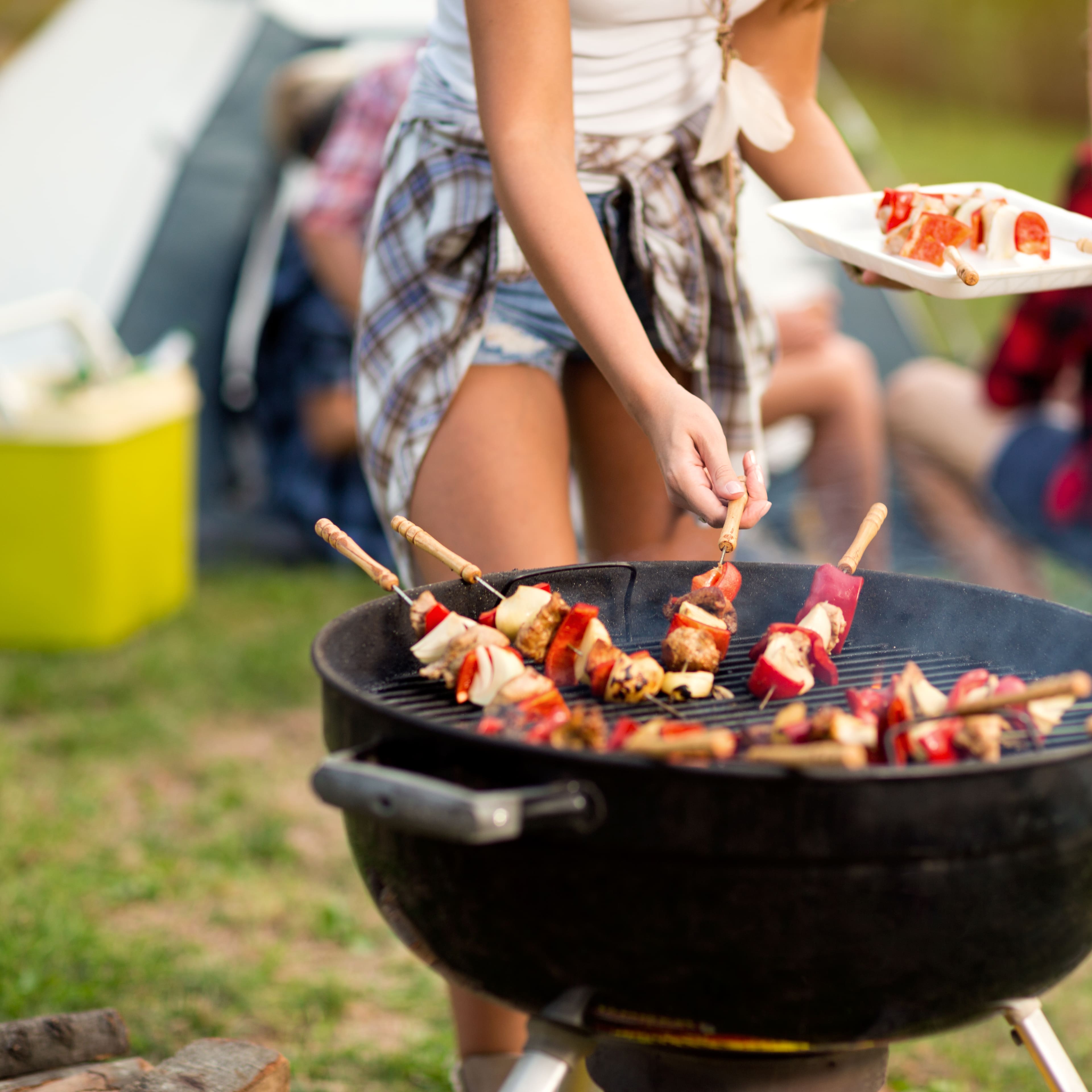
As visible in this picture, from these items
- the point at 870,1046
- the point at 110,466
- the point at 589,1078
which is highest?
the point at 870,1046

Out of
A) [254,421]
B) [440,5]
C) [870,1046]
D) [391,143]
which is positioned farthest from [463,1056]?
[254,421]

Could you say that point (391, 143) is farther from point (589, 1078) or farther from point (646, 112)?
point (589, 1078)

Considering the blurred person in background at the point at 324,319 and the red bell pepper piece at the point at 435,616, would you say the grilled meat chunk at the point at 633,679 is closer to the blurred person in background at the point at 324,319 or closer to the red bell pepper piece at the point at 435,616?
the red bell pepper piece at the point at 435,616

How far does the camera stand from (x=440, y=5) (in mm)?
1684

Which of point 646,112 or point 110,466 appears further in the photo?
point 110,466

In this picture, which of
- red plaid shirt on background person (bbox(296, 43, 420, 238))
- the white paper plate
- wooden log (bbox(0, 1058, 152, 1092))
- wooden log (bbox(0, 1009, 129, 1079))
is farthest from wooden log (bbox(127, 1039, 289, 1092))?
red plaid shirt on background person (bbox(296, 43, 420, 238))

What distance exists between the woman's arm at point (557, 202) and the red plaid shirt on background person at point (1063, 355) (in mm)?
1992

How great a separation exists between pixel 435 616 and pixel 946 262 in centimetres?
71

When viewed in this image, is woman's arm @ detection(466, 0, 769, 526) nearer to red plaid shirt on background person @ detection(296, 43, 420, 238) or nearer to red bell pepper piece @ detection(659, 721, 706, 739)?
red bell pepper piece @ detection(659, 721, 706, 739)

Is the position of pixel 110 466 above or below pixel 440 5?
below

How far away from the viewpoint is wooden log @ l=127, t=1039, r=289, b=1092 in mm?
1491

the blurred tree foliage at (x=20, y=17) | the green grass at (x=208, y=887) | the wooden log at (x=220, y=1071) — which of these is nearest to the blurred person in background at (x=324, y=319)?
the green grass at (x=208, y=887)

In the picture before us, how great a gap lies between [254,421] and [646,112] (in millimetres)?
3368

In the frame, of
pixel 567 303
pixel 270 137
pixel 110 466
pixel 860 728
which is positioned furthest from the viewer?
pixel 270 137
